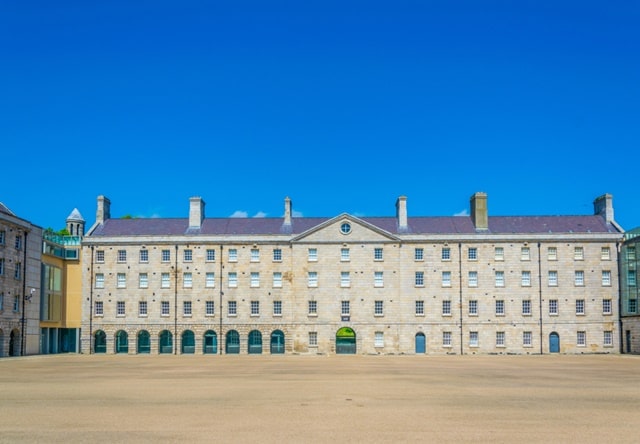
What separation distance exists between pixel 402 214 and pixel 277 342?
56.1ft

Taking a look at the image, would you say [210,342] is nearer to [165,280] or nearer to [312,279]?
[165,280]

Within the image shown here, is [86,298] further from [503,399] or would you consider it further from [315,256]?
[503,399]

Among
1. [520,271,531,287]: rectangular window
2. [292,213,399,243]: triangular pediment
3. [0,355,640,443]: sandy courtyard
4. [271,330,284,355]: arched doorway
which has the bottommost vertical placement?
[271,330,284,355]: arched doorway

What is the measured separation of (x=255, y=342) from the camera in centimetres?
7038

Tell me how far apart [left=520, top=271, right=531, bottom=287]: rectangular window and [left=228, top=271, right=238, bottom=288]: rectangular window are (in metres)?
26.5

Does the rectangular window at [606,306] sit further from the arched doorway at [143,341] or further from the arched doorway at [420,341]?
the arched doorway at [143,341]

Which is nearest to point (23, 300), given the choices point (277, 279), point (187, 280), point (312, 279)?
point (187, 280)

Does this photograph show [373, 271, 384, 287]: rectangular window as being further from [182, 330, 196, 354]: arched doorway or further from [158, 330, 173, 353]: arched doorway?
[158, 330, 173, 353]: arched doorway

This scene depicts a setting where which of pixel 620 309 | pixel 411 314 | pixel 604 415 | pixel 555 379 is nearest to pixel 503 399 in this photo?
pixel 604 415

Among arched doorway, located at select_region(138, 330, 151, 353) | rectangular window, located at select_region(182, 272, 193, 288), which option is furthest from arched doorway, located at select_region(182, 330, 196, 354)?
rectangular window, located at select_region(182, 272, 193, 288)

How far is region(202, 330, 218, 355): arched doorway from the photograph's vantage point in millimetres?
70312

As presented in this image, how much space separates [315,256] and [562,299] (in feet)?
76.1

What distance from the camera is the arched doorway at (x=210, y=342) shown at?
70312 millimetres

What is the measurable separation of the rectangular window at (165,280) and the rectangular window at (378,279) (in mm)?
19148
